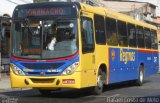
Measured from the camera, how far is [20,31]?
16.6m

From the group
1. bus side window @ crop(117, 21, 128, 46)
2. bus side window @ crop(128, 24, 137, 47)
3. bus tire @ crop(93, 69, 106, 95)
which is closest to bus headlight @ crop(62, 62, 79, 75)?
bus tire @ crop(93, 69, 106, 95)

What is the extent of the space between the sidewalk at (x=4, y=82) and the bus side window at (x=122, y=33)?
5847 mm

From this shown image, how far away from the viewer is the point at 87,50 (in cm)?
1661

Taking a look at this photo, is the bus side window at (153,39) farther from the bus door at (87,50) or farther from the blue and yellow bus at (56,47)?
the bus door at (87,50)

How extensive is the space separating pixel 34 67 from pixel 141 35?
31.7 feet

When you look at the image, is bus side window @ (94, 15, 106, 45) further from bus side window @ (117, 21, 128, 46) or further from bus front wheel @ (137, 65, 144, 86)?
bus front wheel @ (137, 65, 144, 86)

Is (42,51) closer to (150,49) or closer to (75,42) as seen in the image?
(75,42)

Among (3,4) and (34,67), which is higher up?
(3,4)

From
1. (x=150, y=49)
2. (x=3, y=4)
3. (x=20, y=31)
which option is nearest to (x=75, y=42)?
(x=20, y=31)

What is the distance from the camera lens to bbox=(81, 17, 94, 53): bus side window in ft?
53.5

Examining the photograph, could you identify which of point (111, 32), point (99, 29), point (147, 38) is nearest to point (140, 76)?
point (147, 38)

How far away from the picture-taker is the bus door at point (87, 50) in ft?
53.3

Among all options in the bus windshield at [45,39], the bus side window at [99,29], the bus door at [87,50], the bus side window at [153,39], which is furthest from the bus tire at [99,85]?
the bus side window at [153,39]

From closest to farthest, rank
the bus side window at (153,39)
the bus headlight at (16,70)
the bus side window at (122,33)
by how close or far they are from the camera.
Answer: the bus headlight at (16,70) → the bus side window at (122,33) → the bus side window at (153,39)
